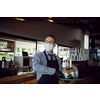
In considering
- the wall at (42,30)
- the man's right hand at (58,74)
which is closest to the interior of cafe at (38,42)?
the wall at (42,30)

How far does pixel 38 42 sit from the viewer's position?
3.60 m

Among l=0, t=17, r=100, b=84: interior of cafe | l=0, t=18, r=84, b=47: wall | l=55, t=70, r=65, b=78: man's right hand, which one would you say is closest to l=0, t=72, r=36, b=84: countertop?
l=0, t=17, r=100, b=84: interior of cafe

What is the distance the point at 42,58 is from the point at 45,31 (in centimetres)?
204

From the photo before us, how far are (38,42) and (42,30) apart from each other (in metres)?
0.42

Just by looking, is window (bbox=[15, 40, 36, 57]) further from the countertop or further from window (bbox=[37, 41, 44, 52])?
the countertop

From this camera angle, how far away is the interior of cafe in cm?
277

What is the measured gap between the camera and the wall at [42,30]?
2972 millimetres

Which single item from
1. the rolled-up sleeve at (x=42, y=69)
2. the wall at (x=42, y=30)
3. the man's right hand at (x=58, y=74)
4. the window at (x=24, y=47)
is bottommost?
the man's right hand at (x=58, y=74)

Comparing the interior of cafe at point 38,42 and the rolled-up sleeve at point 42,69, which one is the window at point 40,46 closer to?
the interior of cafe at point 38,42

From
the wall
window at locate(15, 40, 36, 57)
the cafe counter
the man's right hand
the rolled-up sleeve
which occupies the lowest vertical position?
the cafe counter

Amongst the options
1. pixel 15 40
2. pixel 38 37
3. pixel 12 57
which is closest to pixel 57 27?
pixel 38 37

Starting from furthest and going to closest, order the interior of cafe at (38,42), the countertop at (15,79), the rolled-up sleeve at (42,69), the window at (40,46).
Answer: the window at (40,46) < the interior of cafe at (38,42) < the countertop at (15,79) < the rolled-up sleeve at (42,69)

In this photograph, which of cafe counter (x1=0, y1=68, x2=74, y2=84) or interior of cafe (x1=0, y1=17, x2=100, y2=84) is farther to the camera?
interior of cafe (x1=0, y1=17, x2=100, y2=84)

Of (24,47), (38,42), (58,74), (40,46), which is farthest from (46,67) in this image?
(38,42)
